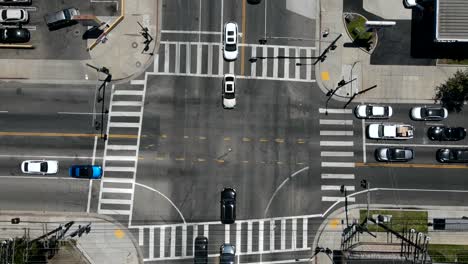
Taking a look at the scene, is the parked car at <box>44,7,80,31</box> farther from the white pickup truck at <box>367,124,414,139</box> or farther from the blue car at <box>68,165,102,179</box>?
the white pickup truck at <box>367,124,414,139</box>

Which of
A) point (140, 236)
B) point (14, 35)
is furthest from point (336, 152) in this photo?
point (14, 35)

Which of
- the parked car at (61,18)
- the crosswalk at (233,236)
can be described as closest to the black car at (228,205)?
the crosswalk at (233,236)

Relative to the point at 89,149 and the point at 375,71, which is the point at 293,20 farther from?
the point at 89,149

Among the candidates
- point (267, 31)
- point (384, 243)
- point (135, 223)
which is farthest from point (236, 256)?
point (267, 31)

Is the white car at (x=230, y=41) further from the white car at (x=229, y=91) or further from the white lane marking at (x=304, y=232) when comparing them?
the white lane marking at (x=304, y=232)

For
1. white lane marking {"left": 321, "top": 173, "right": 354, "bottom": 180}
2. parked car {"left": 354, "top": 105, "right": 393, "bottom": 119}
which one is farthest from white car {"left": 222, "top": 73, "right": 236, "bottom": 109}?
parked car {"left": 354, "top": 105, "right": 393, "bottom": 119}

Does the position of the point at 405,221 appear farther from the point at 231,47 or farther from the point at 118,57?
the point at 118,57
